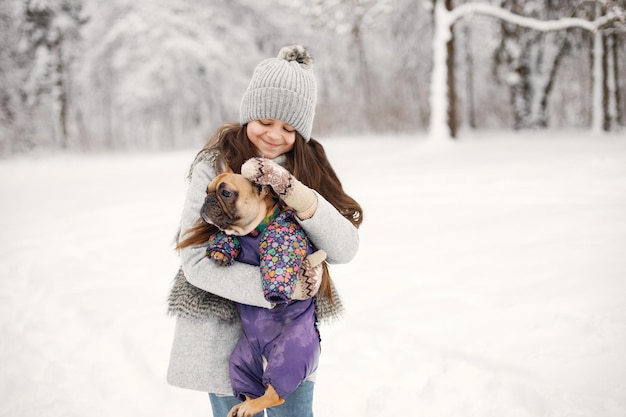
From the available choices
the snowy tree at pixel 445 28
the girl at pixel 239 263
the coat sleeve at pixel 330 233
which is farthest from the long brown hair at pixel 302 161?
the snowy tree at pixel 445 28

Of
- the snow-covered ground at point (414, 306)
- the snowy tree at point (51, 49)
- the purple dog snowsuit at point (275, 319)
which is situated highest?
the snowy tree at point (51, 49)

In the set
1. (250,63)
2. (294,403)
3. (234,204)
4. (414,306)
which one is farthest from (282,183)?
(250,63)

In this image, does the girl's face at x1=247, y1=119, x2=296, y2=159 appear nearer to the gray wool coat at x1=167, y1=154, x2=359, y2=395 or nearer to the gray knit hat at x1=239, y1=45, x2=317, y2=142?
the gray knit hat at x1=239, y1=45, x2=317, y2=142

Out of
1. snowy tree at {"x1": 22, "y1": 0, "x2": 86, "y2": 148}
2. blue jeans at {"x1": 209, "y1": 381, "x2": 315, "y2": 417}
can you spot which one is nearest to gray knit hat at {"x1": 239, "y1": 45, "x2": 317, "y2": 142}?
blue jeans at {"x1": 209, "y1": 381, "x2": 315, "y2": 417}

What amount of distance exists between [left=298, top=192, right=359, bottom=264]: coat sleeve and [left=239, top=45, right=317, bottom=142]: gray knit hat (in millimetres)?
363

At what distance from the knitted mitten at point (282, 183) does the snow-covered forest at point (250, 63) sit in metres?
14.6

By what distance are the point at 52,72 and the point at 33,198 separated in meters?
13.6

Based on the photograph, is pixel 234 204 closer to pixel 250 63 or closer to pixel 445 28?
pixel 445 28

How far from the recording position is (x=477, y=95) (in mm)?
20219

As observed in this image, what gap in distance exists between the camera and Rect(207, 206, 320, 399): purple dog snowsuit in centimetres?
155

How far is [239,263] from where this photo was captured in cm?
163

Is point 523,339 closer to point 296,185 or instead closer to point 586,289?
point 586,289

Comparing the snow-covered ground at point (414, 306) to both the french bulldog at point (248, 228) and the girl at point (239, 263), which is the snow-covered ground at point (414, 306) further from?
the french bulldog at point (248, 228)

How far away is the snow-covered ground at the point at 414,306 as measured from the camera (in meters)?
2.89
